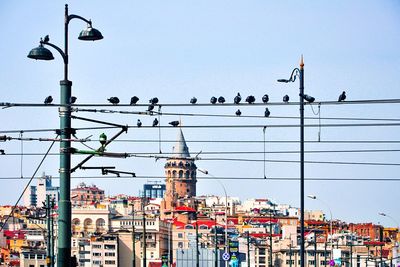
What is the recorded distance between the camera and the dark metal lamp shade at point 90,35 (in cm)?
2067

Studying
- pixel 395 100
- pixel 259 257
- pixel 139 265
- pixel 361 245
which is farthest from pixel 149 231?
pixel 395 100

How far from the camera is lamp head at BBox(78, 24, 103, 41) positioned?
20672 mm

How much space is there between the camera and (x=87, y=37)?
68.0 ft

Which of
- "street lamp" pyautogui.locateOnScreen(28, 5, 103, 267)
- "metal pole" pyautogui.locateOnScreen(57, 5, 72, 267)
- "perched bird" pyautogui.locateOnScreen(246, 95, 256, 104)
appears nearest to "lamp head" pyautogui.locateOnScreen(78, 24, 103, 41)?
"street lamp" pyautogui.locateOnScreen(28, 5, 103, 267)

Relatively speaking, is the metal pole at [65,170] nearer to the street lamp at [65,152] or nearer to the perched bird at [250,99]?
the street lamp at [65,152]

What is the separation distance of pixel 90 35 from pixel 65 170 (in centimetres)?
225

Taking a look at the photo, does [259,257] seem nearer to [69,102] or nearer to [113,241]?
[113,241]

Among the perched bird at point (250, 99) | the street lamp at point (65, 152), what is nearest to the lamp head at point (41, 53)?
the street lamp at point (65, 152)

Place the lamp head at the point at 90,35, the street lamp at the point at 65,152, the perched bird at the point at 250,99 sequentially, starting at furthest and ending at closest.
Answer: the perched bird at the point at 250,99
the lamp head at the point at 90,35
the street lamp at the point at 65,152

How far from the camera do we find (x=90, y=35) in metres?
20.7

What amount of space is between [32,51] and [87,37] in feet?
3.21

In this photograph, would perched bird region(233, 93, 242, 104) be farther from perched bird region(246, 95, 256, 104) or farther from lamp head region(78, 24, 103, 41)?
lamp head region(78, 24, 103, 41)

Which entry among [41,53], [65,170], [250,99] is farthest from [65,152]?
[250,99]

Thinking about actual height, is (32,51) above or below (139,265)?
above
